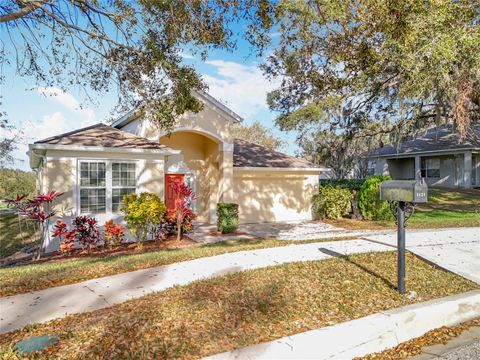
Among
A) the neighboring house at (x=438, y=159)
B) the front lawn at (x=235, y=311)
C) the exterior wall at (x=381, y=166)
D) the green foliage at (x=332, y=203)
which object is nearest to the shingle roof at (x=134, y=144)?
the green foliage at (x=332, y=203)

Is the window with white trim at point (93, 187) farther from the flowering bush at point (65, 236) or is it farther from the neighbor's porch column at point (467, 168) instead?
the neighbor's porch column at point (467, 168)

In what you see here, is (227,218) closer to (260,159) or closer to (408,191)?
(260,159)

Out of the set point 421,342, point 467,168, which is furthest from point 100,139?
point 467,168

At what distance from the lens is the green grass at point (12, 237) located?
536 inches

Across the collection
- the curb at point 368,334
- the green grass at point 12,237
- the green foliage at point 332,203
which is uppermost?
the green foliage at point 332,203

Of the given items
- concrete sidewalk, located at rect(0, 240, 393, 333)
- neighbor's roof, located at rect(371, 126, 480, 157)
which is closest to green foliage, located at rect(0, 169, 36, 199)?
concrete sidewalk, located at rect(0, 240, 393, 333)

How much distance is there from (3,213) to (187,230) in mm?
18832

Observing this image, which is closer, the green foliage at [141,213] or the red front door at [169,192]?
the green foliage at [141,213]

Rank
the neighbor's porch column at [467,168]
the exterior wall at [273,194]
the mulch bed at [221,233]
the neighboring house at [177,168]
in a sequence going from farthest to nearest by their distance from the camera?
the neighbor's porch column at [467,168], the exterior wall at [273,194], the mulch bed at [221,233], the neighboring house at [177,168]

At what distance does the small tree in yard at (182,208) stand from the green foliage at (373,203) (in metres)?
8.37

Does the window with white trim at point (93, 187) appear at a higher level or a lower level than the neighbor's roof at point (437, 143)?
lower

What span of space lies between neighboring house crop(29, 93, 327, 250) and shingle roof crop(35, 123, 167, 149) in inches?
1.2

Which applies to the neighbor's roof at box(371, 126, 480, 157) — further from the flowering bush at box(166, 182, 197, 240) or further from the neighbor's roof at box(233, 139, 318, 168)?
the flowering bush at box(166, 182, 197, 240)

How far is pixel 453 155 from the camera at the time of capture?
2894cm
